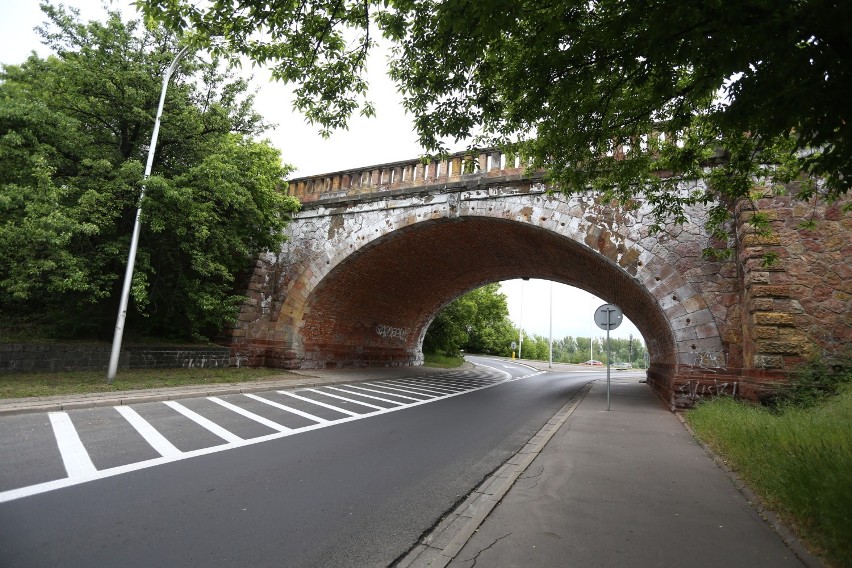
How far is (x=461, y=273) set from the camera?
19203 millimetres

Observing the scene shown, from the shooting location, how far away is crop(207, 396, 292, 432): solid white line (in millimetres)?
6811

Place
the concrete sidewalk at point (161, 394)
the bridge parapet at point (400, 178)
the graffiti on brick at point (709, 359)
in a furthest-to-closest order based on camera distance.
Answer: the bridge parapet at point (400, 178), the graffiti on brick at point (709, 359), the concrete sidewalk at point (161, 394)

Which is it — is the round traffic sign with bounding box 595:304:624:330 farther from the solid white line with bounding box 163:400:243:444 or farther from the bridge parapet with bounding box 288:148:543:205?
the solid white line with bounding box 163:400:243:444

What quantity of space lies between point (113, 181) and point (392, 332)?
1308 centimetres

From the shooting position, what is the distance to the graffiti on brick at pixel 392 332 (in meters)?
20.0

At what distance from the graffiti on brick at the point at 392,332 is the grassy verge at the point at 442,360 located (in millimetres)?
5912

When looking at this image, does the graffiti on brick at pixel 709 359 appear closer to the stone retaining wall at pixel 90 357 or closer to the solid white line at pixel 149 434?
the solid white line at pixel 149 434

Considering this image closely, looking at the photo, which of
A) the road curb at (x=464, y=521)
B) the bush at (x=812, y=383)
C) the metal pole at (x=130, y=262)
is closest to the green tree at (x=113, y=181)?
the metal pole at (x=130, y=262)

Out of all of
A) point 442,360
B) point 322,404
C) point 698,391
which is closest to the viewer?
point 322,404

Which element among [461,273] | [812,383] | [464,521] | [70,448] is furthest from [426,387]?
[464,521]

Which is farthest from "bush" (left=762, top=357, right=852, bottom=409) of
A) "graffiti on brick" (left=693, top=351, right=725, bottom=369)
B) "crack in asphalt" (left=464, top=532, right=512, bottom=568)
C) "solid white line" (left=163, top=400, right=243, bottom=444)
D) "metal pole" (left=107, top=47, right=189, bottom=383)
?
"metal pole" (left=107, top=47, right=189, bottom=383)

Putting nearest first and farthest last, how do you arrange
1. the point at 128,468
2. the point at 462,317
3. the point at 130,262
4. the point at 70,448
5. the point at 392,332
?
the point at 128,468, the point at 70,448, the point at 130,262, the point at 392,332, the point at 462,317

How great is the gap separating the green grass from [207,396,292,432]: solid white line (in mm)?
5844

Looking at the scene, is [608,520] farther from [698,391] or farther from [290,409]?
[698,391]
